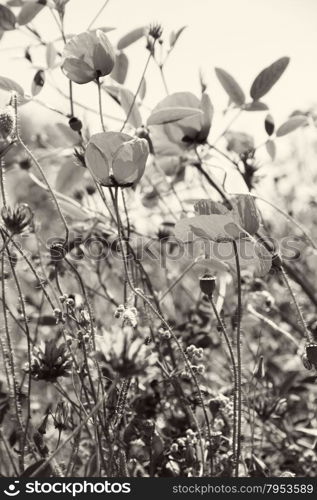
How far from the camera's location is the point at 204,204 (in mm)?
492

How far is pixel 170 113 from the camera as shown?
0.59 m

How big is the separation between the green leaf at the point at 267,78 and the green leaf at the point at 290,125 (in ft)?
0.25

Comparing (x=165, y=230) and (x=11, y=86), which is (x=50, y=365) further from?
(x=165, y=230)

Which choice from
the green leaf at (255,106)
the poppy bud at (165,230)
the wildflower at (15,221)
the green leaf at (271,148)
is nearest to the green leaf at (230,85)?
the green leaf at (255,106)

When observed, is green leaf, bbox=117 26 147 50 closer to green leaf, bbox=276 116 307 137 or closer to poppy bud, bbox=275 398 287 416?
green leaf, bbox=276 116 307 137

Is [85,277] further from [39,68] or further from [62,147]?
[39,68]

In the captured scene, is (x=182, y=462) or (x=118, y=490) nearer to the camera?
(x=118, y=490)

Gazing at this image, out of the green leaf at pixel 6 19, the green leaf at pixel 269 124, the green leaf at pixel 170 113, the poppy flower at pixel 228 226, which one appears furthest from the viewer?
the green leaf at pixel 269 124

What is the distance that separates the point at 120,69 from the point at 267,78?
0.65ft

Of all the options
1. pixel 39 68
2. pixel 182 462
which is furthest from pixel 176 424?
pixel 39 68

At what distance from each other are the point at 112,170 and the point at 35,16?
1.14ft

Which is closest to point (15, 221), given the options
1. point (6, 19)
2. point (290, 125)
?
point (6, 19)

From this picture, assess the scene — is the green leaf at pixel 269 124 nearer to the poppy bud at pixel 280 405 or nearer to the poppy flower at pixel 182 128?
the poppy flower at pixel 182 128

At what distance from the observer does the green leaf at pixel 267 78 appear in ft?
2.23
